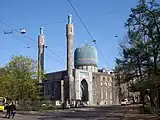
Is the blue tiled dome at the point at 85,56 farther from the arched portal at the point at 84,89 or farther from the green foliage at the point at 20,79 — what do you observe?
the green foliage at the point at 20,79

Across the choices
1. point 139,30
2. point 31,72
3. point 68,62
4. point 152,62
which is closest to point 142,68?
point 152,62

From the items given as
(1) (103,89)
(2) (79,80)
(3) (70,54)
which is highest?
(3) (70,54)

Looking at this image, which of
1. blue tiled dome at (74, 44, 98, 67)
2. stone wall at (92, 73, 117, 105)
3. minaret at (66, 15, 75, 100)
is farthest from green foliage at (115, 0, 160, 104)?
stone wall at (92, 73, 117, 105)

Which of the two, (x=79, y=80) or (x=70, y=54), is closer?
(x=70, y=54)

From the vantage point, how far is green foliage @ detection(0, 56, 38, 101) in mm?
69500

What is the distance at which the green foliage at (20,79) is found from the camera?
6950 cm

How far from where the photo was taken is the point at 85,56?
120750mm

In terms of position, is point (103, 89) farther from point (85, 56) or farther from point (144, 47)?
point (144, 47)

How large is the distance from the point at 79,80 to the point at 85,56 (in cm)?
905

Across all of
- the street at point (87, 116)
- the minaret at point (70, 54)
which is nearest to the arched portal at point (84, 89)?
the minaret at point (70, 54)

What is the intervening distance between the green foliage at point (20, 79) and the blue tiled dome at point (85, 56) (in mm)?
48744

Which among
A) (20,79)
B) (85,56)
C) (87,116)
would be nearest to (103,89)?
(85,56)

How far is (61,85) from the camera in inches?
4719

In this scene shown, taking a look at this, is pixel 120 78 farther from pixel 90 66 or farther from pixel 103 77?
pixel 103 77
